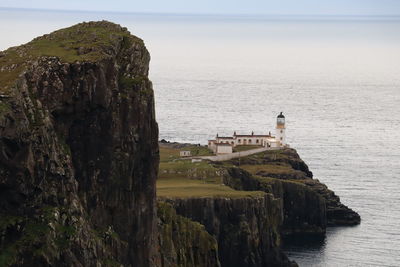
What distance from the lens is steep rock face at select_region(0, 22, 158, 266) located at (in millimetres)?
64500

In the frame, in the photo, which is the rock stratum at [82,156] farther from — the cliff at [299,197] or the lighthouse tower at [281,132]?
the lighthouse tower at [281,132]

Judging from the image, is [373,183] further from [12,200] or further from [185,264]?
[12,200]

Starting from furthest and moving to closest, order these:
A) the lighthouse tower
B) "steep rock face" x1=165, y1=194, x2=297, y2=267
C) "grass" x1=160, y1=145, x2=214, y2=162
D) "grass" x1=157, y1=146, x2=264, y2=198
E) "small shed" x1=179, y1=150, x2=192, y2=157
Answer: the lighthouse tower < "small shed" x1=179, y1=150, x2=192, y2=157 < "grass" x1=160, y1=145, x2=214, y2=162 < "grass" x1=157, y1=146, x2=264, y2=198 < "steep rock face" x1=165, y1=194, x2=297, y2=267

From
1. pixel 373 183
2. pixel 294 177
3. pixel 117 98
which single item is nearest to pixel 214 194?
pixel 294 177

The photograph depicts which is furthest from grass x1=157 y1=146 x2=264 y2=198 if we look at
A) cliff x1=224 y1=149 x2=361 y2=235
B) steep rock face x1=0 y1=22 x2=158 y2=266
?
steep rock face x1=0 y1=22 x2=158 y2=266

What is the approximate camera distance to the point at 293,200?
162 meters

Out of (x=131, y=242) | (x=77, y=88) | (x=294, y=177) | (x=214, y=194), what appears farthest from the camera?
(x=294, y=177)

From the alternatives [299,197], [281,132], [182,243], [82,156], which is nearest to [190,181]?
[299,197]

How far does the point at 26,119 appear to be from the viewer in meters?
65.2

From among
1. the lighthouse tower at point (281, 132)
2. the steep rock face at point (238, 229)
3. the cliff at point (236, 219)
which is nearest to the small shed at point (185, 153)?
the lighthouse tower at point (281, 132)

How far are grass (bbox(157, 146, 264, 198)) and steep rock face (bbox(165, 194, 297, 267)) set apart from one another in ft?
4.84

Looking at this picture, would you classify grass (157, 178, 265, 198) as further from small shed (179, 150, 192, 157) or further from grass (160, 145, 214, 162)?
small shed (179, 150, 192, 157)

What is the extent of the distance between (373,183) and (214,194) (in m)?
51.6

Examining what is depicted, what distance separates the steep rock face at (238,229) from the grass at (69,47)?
1994 inches
